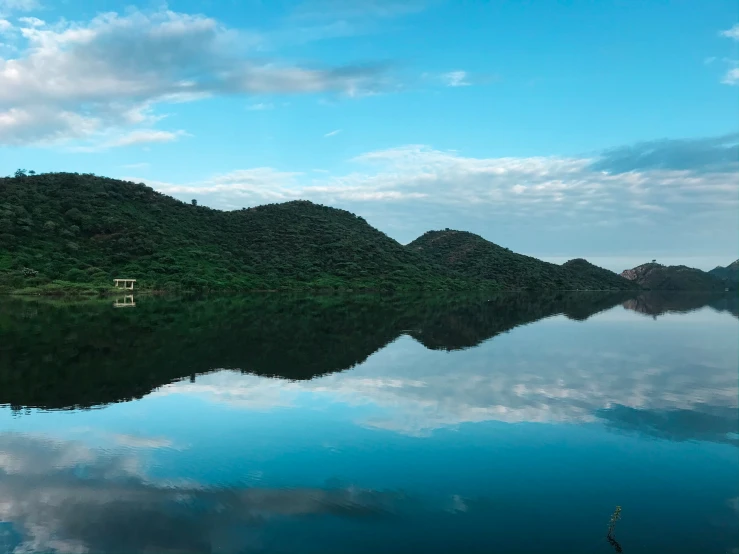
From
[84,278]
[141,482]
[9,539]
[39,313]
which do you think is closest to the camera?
[9,539]

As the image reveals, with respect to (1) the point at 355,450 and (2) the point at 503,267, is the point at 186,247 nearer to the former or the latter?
(1) the point at 355,450

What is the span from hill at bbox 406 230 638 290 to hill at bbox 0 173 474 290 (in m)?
22.8

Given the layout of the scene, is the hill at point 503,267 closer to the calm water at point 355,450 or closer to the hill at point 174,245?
the hill at point 174,245

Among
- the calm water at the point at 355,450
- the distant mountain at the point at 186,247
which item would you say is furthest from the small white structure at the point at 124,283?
the calm water at the point at 355,450

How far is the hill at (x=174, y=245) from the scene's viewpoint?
71.9 metres

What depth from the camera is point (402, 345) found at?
2953 centimetres

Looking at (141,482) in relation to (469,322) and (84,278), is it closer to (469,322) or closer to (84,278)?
(469,322)

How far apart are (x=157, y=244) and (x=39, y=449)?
81652 millimetres

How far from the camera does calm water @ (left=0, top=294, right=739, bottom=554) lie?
7742mm

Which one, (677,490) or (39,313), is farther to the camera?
(39,313)

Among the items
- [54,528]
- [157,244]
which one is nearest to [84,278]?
[157,244]

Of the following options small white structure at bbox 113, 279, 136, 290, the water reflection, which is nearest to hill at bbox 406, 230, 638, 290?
small white structure at bbox 113, 279, 136, 290

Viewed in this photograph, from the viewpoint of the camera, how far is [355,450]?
38.0ft

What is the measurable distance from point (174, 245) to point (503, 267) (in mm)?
102407
